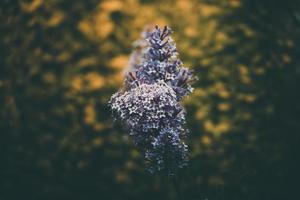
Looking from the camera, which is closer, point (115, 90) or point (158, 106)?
point (158, 106)

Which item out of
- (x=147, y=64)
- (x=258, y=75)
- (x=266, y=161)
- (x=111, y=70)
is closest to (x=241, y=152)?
(x=266, y=161)

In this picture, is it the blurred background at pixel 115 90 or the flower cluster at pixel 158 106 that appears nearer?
the flower cluster at pixel 158 106

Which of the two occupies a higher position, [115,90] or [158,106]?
[115,90]

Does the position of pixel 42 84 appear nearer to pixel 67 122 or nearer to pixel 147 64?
pixel 67 122

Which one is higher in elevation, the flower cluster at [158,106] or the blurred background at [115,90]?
the blurred background at [115,90]
